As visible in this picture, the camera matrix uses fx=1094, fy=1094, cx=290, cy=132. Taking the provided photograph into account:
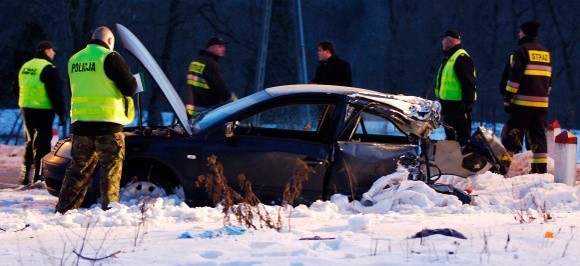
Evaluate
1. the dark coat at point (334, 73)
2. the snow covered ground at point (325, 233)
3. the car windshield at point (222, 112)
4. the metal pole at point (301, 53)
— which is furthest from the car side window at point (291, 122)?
the metal pole at point (301, 53)

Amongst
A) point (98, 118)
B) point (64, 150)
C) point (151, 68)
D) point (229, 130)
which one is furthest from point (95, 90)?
point (229, 130)

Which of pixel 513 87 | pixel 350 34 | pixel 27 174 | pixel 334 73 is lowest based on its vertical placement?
pixel 27 174

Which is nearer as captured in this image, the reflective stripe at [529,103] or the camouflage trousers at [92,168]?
the camouflage trousers at [92,168]

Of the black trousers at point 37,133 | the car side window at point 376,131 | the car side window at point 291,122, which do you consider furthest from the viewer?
the black trousers at point 37,133

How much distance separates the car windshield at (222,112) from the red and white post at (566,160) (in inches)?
136

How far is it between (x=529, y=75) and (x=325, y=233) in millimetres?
6466

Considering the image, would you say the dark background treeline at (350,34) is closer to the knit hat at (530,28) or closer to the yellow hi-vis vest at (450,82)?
the yellow hi-vis vest at (450,82)

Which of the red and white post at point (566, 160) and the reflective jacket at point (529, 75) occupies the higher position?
the reflective jacket at point (529, 75)

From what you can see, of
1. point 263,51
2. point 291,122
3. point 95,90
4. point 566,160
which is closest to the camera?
point 95,90

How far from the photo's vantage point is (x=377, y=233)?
25.5 feet

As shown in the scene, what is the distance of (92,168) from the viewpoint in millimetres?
10000

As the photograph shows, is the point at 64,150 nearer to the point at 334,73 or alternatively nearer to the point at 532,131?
the point at 334,73

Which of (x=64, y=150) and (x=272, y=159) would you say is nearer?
(x=272, y=159)

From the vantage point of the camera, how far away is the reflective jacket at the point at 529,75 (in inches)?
529
